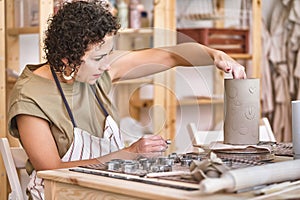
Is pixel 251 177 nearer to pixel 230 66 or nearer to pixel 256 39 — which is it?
pixel 230 66

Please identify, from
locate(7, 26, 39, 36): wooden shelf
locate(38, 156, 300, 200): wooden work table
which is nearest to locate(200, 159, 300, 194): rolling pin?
locate(38, 156, 300, 200): wooden work table

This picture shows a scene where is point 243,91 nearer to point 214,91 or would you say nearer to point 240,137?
point 240,137

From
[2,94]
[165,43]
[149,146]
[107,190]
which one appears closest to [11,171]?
[149,146]

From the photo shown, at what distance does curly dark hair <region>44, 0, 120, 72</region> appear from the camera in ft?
6.47

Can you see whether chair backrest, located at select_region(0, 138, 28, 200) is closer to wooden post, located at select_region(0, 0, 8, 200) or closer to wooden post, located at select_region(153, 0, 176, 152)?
wooden post, located at select_region(0, 0, 8, 200)

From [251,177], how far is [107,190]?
1.12 feet

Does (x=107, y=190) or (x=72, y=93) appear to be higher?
(x=72, y=93)

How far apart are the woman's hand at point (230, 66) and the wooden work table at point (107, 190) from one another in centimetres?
54

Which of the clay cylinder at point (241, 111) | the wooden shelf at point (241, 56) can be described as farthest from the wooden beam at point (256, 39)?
the clay cylinder at point (241, 111)

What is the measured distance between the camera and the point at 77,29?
1.98 meters

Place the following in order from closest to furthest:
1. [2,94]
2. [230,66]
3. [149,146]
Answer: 1. [149,146]
2. [230,66]
3. [2,94]

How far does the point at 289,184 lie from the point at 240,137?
0.39 meters

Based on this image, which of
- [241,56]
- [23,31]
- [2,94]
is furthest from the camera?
[241,56]

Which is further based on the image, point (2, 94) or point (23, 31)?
point (23, 31)
